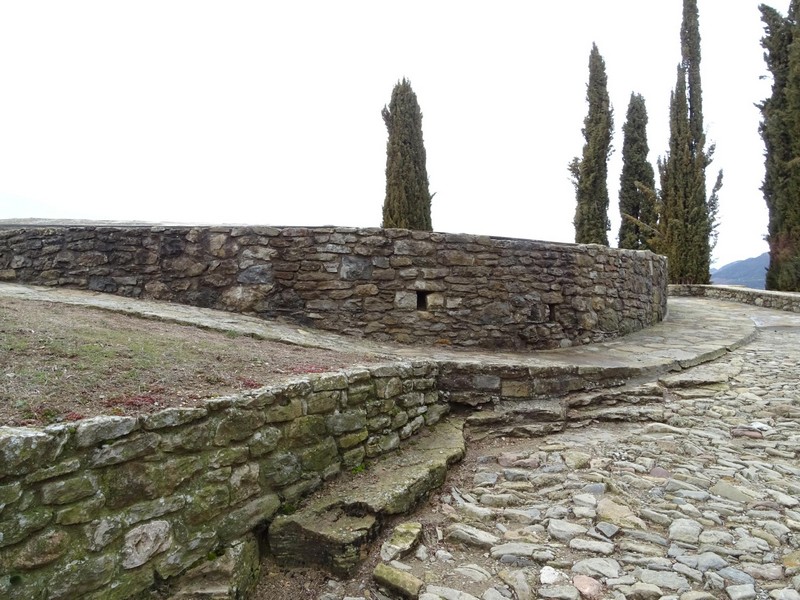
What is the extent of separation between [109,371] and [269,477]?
104cm

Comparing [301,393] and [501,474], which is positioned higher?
[301,393]

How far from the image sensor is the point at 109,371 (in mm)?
2934

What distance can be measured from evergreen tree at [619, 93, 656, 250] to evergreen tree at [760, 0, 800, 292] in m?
3.84

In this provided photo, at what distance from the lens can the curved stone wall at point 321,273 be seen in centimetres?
611

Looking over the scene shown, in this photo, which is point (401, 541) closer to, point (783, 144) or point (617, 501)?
point (617, 501)

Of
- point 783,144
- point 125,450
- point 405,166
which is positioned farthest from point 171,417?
point 783,144

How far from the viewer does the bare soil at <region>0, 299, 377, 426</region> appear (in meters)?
2.50

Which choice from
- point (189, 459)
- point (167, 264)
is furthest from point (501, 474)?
point (167, 264)

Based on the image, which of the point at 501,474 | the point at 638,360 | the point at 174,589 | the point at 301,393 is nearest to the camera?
the point at 174,589

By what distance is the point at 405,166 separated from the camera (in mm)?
13312

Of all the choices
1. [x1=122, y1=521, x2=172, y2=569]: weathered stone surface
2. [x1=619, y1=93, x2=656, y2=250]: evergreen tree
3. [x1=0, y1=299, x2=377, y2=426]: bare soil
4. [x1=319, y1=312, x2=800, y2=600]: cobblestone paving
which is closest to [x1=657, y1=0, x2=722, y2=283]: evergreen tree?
[x1=619, y1=93, x2=656, y2=250]: evergreen tree

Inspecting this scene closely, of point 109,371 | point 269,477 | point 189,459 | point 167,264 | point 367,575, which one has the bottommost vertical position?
point 367,575

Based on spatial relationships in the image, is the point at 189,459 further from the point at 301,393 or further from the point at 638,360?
the point at 638,360

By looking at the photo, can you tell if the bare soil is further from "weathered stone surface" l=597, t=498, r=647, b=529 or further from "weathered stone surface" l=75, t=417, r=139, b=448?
"weathered stone surface" l=597, t=498, r=647, b=529
